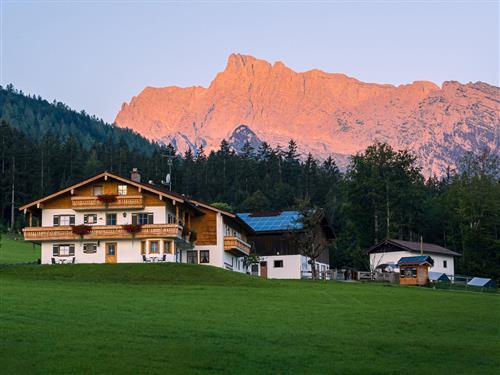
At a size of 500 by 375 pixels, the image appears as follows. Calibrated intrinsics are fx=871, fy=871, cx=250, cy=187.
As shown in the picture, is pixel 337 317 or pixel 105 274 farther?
pixel 105 274

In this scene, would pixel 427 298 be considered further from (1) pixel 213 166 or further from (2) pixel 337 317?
(1) pixel 213 166

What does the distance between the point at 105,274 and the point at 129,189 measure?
13285mm

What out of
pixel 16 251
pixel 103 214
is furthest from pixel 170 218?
pixel 16 251

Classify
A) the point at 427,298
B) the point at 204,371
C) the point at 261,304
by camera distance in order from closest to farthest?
the point at 204,371 < the point at 261,304 < the point at 427,298

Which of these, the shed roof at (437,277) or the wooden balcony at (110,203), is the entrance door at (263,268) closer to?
the shed roof at (437,277)

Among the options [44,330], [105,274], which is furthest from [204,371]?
[105,274]

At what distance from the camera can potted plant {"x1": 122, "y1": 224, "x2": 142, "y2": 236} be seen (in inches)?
2645

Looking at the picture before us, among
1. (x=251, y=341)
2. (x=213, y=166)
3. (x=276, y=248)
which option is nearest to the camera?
(x=251, y=341)

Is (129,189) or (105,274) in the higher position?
(129,189)

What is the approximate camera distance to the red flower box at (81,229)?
68.2 meters

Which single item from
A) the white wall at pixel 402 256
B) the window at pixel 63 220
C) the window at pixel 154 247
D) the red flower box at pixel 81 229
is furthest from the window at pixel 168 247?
the white wall at pixel 402 256

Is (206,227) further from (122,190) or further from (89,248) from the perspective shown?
(89,248)

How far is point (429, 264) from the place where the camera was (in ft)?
247

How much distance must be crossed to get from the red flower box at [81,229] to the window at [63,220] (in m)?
2.04
